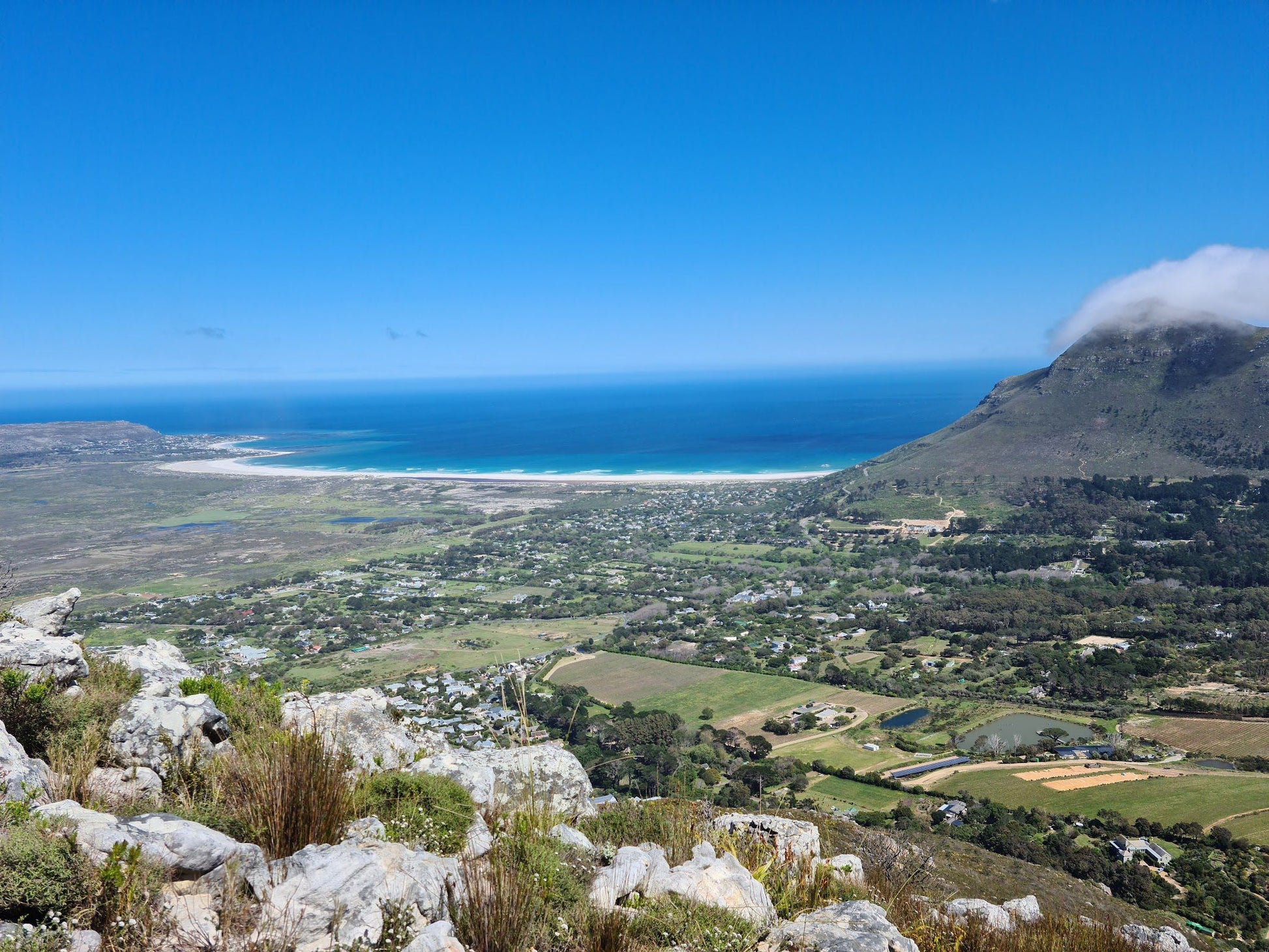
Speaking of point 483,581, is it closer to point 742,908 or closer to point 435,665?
point 435,665

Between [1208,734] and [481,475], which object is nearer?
[1208,734]

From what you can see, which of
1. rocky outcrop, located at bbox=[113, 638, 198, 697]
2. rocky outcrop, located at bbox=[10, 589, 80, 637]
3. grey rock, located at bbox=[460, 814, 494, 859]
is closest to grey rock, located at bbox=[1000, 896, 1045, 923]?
grey rock, located at bbox=[460, 814, 494, 859]

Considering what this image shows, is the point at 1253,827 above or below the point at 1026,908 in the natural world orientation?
below

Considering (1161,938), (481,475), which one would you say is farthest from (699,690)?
(481,475)

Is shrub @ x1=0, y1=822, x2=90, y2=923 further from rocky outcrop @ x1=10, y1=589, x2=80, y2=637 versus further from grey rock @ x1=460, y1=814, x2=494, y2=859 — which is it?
rocky outcrop @ x1=10, y1=589, x2=80, y2=637

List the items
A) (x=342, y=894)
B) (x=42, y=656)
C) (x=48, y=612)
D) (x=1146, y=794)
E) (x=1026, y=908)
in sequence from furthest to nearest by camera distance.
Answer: (x=1146, y=794) → (x=48, y=612) → (x=1026, y=908) → (x=42, y=656) → (x=342, y=894)

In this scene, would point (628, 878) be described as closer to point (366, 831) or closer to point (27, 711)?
point (366, 831)
